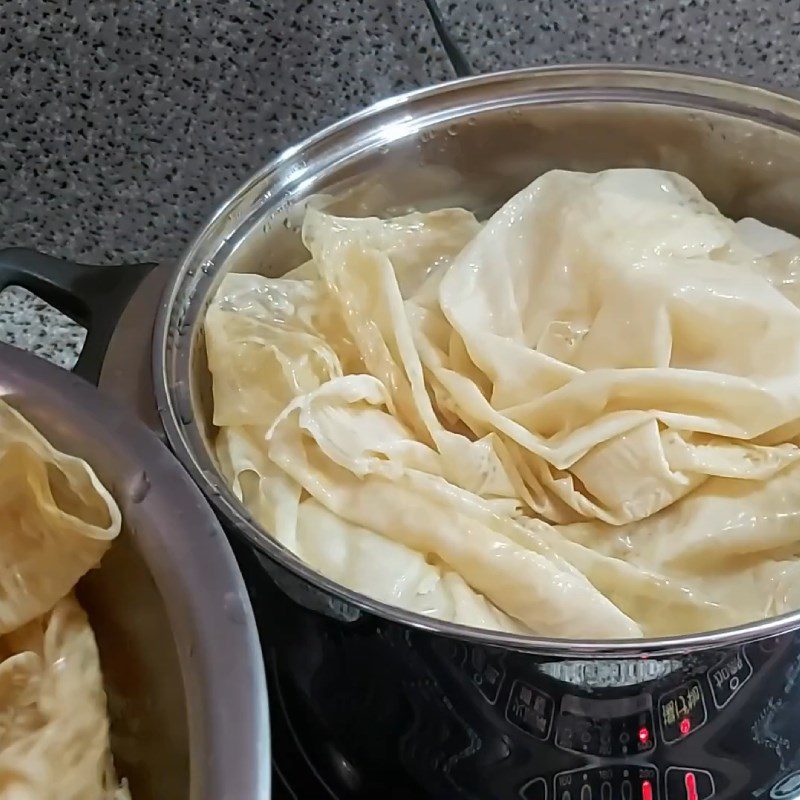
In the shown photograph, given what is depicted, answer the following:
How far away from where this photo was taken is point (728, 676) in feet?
1.49

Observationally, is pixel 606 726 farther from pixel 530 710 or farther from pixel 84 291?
pixel 84 291

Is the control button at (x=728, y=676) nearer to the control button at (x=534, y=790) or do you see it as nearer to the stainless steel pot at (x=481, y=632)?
the stainless steel pot at (x=481, y=632)

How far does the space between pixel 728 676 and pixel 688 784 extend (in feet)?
0.34

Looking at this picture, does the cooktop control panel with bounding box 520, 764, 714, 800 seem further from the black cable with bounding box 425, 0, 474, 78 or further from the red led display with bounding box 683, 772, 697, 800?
the black cable with bounding box 425, 0, 474, 78

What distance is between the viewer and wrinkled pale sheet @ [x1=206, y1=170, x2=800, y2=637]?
0.54m

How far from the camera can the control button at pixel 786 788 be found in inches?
21.6

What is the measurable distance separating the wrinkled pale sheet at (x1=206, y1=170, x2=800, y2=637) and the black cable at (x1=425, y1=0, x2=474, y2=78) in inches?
5.8

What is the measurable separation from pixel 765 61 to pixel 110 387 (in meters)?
0.56

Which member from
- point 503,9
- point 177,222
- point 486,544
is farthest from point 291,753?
point 503,9

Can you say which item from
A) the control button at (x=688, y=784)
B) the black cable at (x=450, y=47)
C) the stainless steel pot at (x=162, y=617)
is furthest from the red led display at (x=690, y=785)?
the black cable at (x=450, y=47)

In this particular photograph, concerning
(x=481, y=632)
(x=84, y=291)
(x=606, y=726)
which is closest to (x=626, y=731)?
(x=606, y=726)

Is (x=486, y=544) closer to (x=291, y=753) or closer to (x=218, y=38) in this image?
(x=291, y=753)

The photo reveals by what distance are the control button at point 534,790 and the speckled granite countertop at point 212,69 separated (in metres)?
0.43

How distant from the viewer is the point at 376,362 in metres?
0.62
